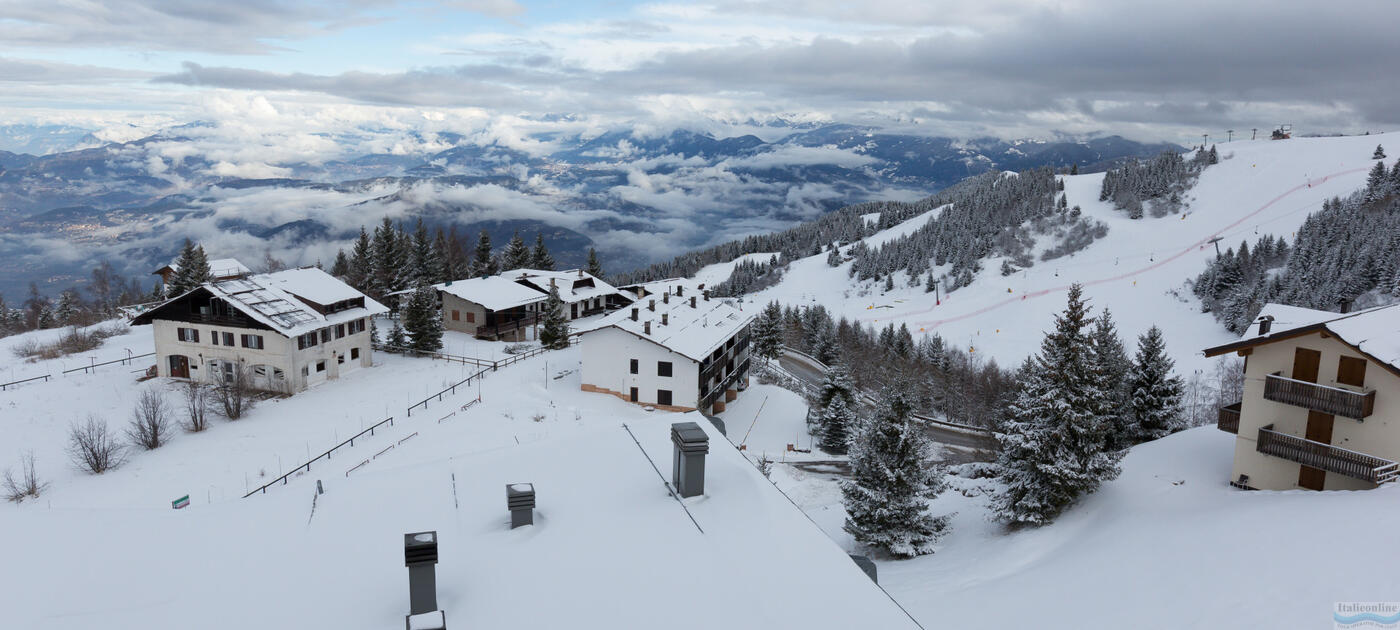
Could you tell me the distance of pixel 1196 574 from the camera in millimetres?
21844

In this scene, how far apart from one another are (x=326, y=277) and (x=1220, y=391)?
76.5 m

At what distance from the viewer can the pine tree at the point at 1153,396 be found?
39938 mm

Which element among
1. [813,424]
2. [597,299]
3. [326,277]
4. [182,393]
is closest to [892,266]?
[597,299]

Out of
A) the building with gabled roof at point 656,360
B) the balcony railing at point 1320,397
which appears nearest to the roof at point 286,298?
the building with gabled roof at point 656,360

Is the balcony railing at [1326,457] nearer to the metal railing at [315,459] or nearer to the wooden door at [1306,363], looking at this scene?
the wooden door at [1306,363]

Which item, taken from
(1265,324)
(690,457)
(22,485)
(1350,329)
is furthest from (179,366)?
(1350,329)

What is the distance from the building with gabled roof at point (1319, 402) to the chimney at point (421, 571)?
98.1ft

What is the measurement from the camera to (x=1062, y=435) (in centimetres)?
2934

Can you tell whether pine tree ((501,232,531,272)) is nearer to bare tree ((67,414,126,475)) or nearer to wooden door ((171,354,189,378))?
wooden door ((171,354,189,378))

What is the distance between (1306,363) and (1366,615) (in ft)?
42.5

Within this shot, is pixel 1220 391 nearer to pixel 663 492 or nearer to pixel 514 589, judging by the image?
pixel 663 492

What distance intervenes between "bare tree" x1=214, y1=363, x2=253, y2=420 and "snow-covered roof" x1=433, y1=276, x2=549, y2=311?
875 inches

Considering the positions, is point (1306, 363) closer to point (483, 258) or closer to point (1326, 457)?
point (1326, 457)

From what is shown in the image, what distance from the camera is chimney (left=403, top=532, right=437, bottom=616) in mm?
12516
